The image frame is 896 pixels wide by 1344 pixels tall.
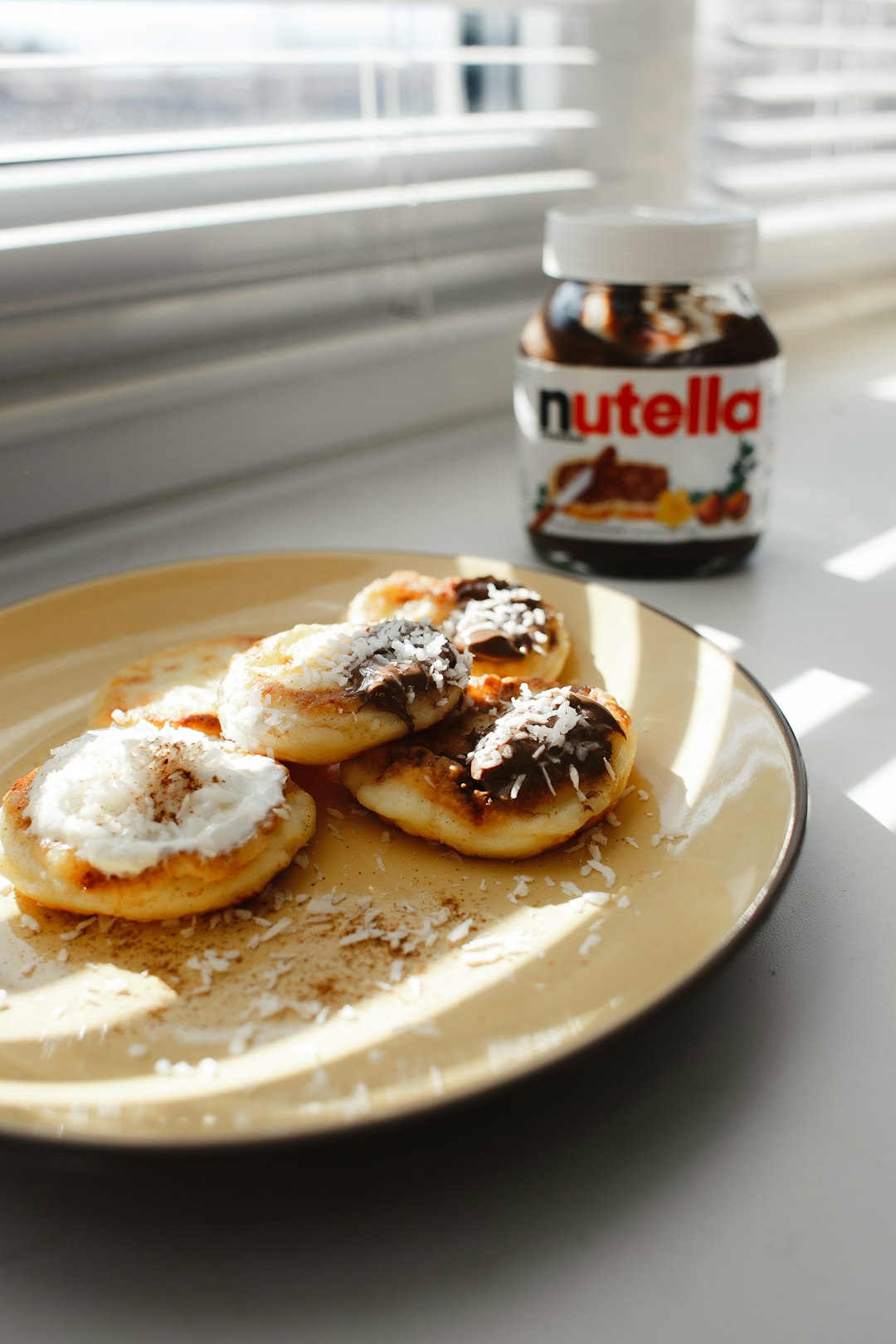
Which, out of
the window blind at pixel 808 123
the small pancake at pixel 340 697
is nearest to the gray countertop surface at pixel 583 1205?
the small pancake at pixel 340 697

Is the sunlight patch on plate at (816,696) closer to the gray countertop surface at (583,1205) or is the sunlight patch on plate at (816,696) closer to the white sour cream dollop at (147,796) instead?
the gray countertop surface at (583,1205)

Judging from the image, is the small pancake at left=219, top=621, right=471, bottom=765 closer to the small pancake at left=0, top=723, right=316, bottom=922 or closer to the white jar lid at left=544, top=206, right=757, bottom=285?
the small pancake at left=0, top=723, right=316, bottom=922

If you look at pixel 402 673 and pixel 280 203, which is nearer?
pixel 402 673

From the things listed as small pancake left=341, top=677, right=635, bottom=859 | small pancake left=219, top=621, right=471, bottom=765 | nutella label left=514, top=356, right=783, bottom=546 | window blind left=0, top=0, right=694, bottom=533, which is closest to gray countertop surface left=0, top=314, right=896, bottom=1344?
small pancake left=341, top=677, right=635, bottom=859

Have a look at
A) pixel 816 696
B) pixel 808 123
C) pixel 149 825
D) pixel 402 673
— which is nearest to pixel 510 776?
pixel 402 673

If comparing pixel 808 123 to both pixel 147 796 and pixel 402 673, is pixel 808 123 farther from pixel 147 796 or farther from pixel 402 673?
pixel 147 796
